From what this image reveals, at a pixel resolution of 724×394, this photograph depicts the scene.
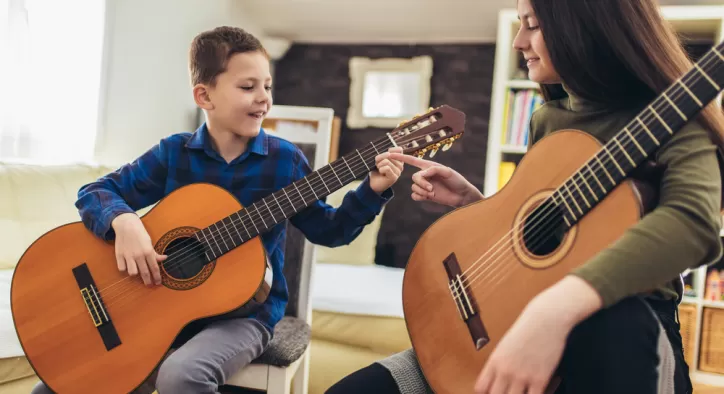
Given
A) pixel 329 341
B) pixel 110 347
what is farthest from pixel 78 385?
pixel 329 341

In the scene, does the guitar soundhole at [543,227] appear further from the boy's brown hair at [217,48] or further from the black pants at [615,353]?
the boy's brown hair at [217,48]

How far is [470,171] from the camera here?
135 inches

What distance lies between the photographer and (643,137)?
623 millimetres

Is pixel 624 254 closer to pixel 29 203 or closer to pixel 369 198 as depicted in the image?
pixel 369 198

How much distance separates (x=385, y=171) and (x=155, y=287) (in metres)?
0.54

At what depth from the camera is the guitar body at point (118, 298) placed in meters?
1.02

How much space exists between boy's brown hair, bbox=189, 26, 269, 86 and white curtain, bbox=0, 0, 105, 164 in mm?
1151

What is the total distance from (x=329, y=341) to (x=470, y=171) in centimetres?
167

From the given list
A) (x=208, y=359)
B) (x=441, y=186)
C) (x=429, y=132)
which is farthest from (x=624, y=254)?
(x=208, y=359)

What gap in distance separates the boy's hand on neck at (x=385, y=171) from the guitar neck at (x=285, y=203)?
Result: 2 cm

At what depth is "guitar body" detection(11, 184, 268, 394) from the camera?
3.34 ft

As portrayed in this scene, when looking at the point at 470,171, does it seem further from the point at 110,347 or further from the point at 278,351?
the point at 110,347

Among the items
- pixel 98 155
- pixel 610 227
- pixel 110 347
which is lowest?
pixel 98 155

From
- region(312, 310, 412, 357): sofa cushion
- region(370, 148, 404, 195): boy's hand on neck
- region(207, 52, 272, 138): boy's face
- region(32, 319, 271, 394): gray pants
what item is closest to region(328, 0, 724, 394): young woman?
region(370, 148, 404, 195): boy's hand on neck
